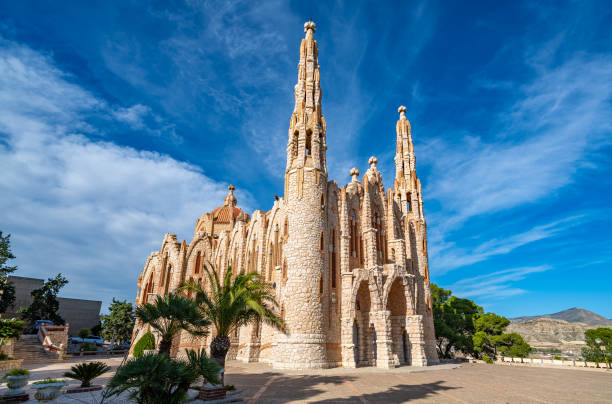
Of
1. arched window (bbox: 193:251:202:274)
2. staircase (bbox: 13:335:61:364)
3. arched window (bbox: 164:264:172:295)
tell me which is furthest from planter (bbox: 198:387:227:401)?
arched window (bbox: 164:264:172:295)

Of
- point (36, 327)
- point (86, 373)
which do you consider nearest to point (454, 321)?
point (86, 373)

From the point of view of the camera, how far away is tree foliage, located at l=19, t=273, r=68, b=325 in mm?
39469

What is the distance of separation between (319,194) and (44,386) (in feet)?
58.6

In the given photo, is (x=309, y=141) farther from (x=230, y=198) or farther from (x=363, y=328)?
(x=230, y=198)

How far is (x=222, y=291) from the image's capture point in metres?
15.1

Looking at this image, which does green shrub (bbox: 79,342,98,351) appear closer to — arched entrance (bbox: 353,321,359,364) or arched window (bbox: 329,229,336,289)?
arched window (bbox: 329,229,336,289)

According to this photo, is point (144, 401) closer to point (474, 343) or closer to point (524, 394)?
point (524, 394)

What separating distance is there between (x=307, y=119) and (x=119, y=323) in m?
32.5

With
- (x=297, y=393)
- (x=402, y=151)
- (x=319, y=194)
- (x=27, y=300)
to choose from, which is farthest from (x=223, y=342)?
(x=27, y=300)

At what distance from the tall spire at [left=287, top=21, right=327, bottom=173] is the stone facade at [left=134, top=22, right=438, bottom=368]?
0.09 m

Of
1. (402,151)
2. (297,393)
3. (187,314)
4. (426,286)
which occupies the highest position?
(402,151)

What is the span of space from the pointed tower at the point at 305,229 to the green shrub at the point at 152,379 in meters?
13.3

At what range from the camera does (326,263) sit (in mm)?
23359

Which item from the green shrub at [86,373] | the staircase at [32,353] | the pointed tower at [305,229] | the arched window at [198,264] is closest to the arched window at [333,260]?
the pointed tower at [305,229]
